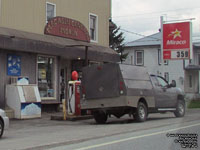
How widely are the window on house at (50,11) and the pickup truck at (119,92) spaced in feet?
19.2

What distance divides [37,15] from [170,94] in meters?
7.70

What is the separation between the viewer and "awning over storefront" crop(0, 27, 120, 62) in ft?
50.7

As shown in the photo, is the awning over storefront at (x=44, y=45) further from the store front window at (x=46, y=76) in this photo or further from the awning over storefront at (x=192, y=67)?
the awning over storefront at (x=192, y=67)

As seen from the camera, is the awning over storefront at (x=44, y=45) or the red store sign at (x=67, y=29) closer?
the awning over storefront at (x=44, y=45)

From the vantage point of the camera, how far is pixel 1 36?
15.0 metres

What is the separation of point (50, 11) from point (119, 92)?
25.7 ft

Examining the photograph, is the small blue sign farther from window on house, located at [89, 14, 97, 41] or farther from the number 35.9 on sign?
the number 35.9 on sign

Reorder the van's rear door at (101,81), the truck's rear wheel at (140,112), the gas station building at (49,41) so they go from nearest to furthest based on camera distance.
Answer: the van's rear door at (101,81) → the truck's rear wheel at (140,112) → the gas station building at (49,41)

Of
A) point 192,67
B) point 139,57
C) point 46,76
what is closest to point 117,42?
point 139,57

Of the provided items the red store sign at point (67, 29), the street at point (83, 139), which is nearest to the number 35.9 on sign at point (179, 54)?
the red store sign at point (67, 29)

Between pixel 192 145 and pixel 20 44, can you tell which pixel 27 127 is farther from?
pixel 192 145

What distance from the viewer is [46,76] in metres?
18.9

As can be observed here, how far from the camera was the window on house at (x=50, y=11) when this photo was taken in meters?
19.2

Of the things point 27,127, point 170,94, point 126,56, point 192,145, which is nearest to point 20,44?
point 27,127
